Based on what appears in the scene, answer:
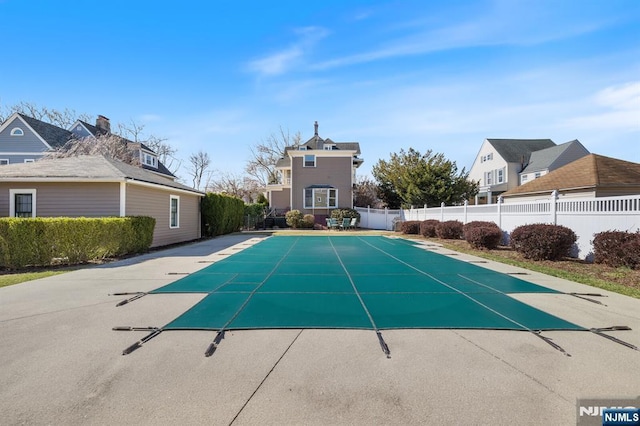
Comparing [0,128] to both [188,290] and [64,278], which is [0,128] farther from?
[188,290]

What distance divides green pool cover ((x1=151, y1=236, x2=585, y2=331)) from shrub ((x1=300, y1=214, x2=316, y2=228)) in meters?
15.8

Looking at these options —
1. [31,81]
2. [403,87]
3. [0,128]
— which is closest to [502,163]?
[403,87]

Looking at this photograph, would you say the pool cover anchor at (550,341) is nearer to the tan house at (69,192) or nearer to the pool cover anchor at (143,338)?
the pool cover anchor at (143,338)

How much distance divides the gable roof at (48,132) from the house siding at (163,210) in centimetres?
1489

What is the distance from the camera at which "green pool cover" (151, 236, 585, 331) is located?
167 inches

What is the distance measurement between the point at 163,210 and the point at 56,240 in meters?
5.53

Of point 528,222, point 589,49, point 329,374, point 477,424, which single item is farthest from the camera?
point 528,222

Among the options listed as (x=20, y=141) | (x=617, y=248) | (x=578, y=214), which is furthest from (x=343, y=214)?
(x=20, y=141)

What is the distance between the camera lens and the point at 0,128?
2300 centimetres

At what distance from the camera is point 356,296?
555cm

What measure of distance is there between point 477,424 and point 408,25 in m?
11.8

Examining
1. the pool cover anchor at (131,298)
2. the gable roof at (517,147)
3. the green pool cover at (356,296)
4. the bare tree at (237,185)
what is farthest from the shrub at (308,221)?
the gable roof at (517,147)

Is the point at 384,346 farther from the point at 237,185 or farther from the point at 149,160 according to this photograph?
the point at 237,185

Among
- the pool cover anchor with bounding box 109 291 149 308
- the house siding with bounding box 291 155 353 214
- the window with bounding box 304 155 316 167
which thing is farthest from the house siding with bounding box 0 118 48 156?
the pool cover anchor with bounding box 109 291 149 308
